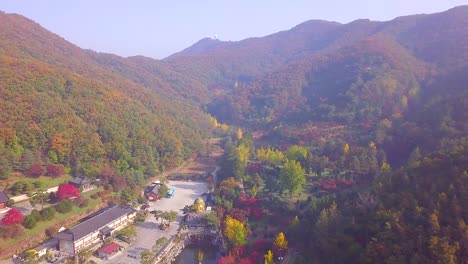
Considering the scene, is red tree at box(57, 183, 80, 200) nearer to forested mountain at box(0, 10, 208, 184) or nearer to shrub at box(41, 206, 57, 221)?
shrub at box(41, 206, 57, 221)

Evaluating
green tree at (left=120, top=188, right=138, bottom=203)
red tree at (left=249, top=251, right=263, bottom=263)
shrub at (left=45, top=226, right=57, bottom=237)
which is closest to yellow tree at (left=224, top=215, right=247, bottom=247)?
red tree at (left=249, top=251, right=263, bottom=263)

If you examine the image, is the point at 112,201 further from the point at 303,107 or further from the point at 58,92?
the point at 303,107

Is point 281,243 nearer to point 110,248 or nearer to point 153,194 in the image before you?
point 110,248

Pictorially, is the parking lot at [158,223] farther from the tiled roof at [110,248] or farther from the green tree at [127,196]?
the green tree at [127,196]

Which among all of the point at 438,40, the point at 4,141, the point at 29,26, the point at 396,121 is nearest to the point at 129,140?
the point at 4,141

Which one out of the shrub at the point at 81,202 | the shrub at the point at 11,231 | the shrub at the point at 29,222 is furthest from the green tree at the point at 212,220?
the shrub at the point at 11,231
